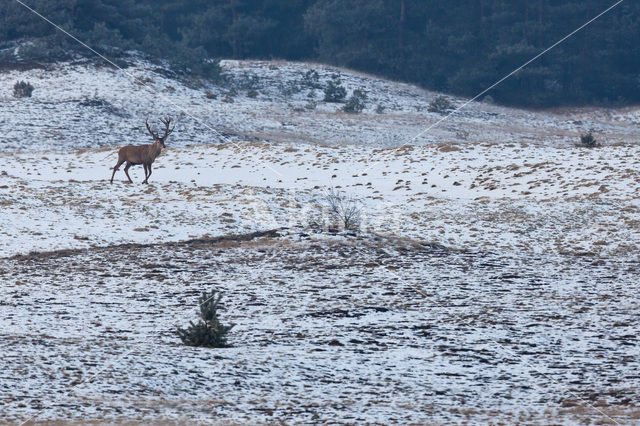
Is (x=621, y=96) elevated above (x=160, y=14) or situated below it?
below

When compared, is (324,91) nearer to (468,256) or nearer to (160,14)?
(160,14)

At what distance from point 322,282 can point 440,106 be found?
104 ft

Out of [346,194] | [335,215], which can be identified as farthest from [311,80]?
[335,215]

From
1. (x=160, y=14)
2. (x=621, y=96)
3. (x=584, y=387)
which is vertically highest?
(x=160, y=14)

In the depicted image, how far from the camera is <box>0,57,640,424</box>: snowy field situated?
7.96m

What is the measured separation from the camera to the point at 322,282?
41.8 ft

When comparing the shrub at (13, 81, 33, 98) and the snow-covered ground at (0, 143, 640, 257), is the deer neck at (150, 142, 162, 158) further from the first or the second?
the shrub at (13, 81, 33, 98)

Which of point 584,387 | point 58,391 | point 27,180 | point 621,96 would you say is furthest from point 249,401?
point 621,96

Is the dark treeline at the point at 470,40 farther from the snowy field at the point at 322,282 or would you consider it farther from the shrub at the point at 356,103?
the snowy field at the point at 322,282

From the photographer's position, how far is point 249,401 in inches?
308

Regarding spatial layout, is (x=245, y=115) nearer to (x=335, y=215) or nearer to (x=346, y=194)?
(x=346, y=194)

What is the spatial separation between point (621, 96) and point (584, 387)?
47.5 meters

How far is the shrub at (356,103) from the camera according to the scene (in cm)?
4016

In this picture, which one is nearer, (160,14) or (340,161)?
(340,161)
